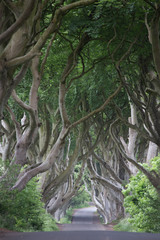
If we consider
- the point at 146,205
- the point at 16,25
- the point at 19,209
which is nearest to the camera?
the point at 16,25

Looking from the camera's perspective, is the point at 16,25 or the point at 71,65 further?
the point at 71,65

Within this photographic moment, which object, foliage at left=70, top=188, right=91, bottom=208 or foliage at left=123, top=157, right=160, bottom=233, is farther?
foliage at left=70, top=188, right=91, bottom=208

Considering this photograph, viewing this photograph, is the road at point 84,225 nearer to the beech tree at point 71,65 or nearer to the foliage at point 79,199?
the beech tree at point 71,65

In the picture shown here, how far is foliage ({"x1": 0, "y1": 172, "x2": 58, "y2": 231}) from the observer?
26.6 feet

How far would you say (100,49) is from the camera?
34.7 feet

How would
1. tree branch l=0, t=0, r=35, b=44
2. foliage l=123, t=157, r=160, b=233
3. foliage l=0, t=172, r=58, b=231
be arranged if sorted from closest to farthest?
tree branch l=0, t=0, r=35, b=44
foliage l=0, t=172, r=58, b=231
foliage l=123, t=157, r=160, b=233

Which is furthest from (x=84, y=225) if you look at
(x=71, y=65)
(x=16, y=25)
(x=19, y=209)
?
(x=16, y=25)

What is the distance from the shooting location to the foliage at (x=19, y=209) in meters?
8.10

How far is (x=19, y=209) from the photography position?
9.53 meters

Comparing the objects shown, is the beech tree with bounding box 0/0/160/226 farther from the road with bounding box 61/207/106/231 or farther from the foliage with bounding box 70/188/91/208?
the foliage with bounding box 70/188/91/208

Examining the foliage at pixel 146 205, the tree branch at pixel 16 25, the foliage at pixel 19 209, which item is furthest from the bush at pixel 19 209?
the tree branch at pixel 16 25

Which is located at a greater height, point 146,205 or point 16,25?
point 16,25

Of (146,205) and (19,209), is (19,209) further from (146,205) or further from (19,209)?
(146,205)

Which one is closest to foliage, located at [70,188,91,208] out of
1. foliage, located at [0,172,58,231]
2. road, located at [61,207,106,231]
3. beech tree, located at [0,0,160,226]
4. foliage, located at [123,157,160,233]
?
road, located at [61,207,106,231]
